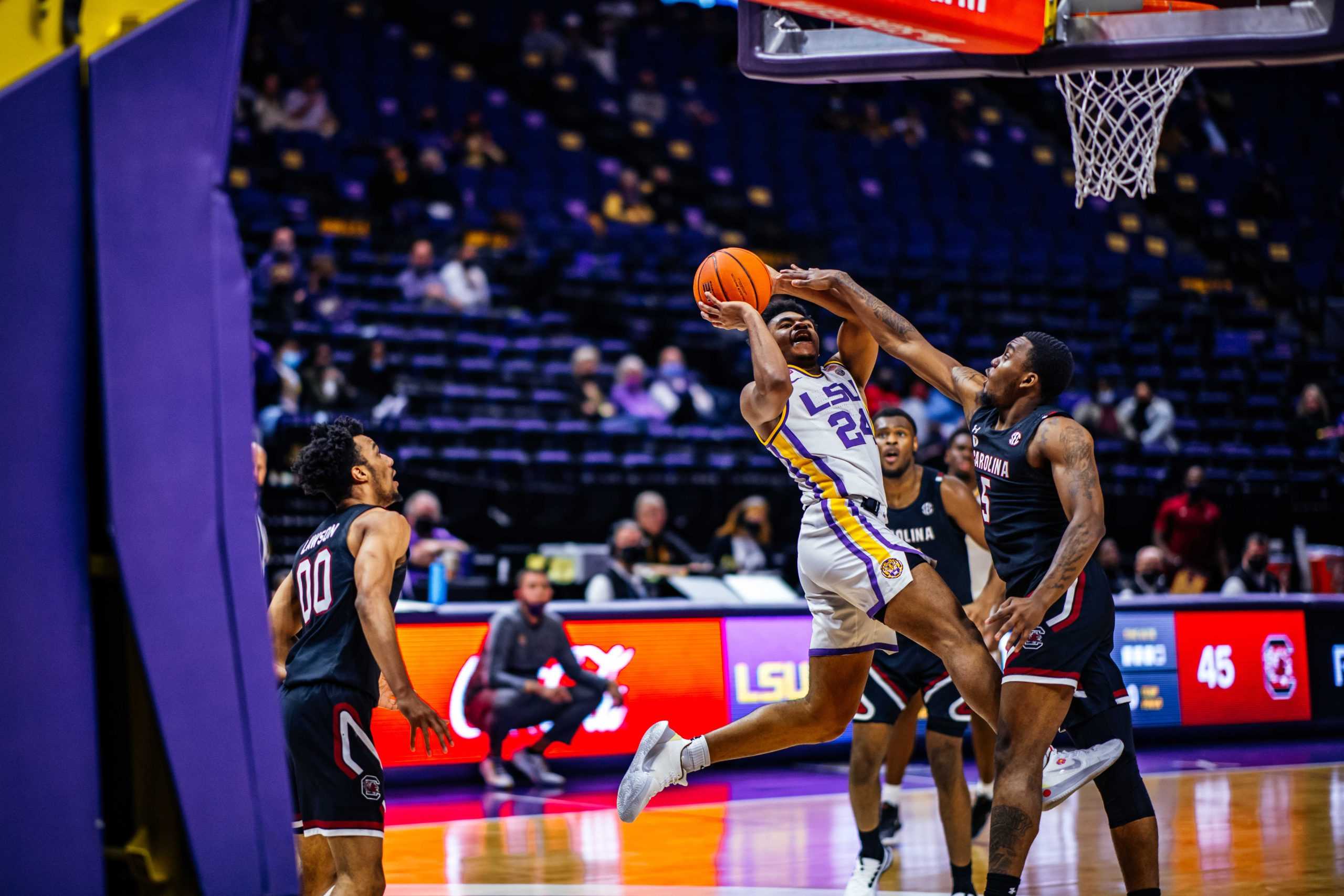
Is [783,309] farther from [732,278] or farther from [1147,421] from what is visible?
[1147,421]

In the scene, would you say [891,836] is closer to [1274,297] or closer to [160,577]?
[160,577]

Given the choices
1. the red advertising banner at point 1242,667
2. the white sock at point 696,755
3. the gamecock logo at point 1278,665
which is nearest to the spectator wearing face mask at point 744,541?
the red advertising banner at point 1242,667

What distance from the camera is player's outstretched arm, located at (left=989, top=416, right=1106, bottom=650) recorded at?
457 cm

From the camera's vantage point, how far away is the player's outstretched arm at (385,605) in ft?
13.0


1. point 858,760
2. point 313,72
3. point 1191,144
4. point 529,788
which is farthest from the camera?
point 1191,144

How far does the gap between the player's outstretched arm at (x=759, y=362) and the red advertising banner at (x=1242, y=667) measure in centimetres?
687

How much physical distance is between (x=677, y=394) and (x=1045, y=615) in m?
9.85

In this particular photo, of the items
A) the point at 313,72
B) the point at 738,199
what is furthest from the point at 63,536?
the point at 738,199

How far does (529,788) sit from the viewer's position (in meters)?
9.21

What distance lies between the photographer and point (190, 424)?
2287 mm

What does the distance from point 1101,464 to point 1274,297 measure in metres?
6.32

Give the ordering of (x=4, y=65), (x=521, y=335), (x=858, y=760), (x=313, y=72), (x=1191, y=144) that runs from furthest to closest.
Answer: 1. (x=1191, y=144)
2. (x=313, y=72)
3. (x=521, y=335)
4. (x=858, y=760)
5. (x=4, y=65)

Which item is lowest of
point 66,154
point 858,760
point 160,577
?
point 858,760

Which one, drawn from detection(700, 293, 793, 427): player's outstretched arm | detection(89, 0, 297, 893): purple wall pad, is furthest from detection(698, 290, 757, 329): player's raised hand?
detection(89, 0, 297, 893): purple wall pad
